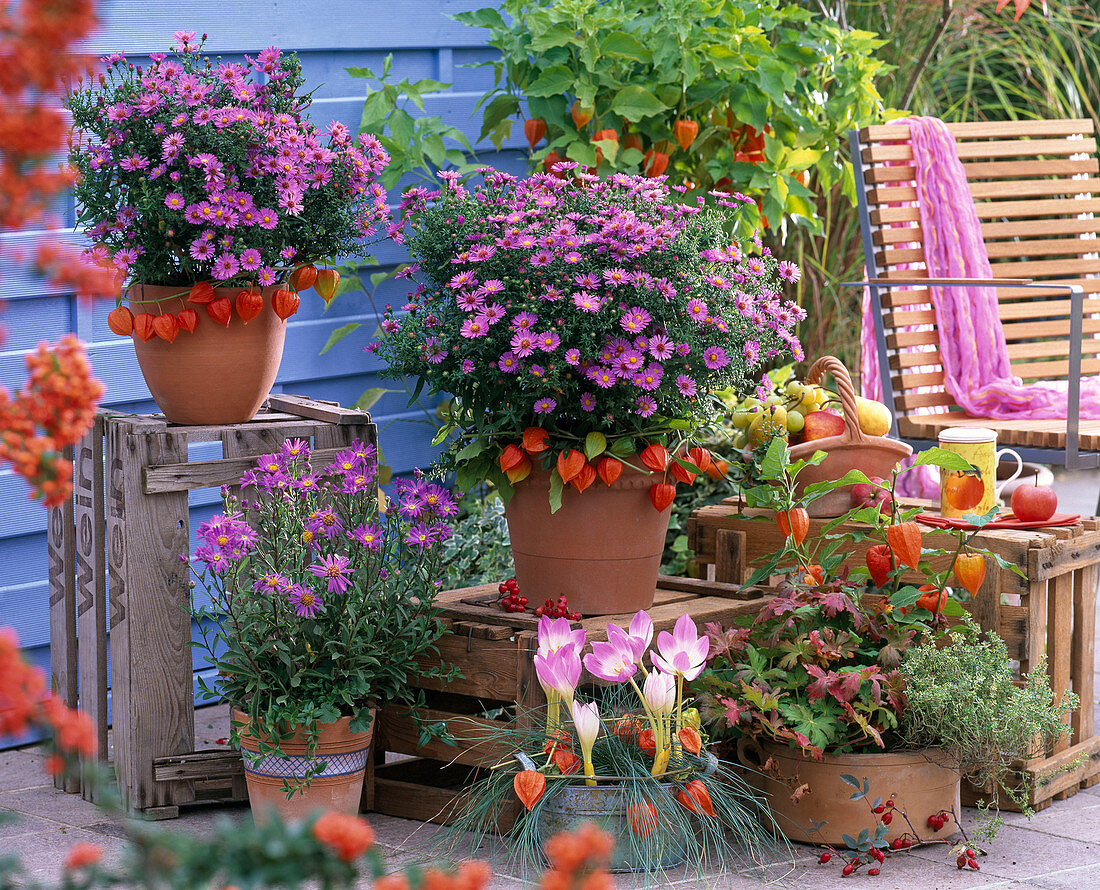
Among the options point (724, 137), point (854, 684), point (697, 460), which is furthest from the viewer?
point (724, 137)

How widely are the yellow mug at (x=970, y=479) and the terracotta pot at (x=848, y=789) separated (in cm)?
53

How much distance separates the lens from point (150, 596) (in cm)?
227

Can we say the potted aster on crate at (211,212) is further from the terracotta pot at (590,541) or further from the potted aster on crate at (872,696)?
the potted aster on crate at (872,696)

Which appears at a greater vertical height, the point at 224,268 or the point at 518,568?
the point at 224,268

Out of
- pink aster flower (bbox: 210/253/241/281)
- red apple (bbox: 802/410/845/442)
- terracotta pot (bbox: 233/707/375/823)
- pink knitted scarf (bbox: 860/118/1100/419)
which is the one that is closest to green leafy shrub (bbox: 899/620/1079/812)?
red apple (bbox: 802/410/845/442)

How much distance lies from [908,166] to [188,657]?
2297 millimetres

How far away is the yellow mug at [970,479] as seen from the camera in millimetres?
2438

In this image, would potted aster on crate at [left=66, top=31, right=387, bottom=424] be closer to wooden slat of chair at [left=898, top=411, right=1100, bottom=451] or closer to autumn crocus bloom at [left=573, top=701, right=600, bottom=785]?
autumn crocus bloom at [left=573, top=701, right=600, bottom=785]

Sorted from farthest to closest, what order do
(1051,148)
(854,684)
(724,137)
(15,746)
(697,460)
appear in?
(1051,148) < (724,137) < (15,746) < (697,460) < (854,684)

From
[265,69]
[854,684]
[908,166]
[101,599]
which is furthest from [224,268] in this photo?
[908,166]

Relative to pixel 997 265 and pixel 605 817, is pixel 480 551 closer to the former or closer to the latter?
pixel 605 817

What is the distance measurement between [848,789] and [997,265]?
80.7 inches

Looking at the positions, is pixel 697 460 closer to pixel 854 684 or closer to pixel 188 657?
pixel 854 684

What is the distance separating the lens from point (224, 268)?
2.17m
